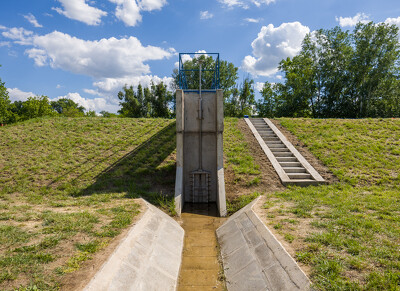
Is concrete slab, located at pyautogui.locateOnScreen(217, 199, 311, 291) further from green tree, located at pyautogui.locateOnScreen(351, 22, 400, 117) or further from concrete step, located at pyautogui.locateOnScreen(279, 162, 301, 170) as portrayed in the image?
green tree, located at pyautogui.locateOnScreen(351, 22, 400, 117)

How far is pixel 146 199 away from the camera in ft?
36.9

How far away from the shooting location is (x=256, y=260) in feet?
20.6

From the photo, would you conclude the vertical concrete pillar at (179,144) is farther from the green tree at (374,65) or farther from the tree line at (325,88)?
the green tree at (374,65)

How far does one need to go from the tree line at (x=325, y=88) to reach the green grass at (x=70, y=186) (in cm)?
1471

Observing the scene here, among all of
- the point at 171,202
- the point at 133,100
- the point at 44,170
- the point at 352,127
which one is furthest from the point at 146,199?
the point at 133,100

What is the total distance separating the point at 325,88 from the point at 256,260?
3925 cm

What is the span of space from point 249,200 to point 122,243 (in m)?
6.42

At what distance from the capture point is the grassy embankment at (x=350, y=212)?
4867 mm

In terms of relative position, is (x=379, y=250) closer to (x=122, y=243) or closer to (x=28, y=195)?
(x=122, y=243)

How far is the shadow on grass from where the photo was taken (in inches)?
464

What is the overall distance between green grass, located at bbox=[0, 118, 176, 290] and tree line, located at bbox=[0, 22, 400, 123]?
48.3 feet

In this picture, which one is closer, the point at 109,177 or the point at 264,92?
the point at 109,177

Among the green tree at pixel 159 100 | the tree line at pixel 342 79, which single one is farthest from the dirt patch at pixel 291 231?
the green tree at pixel 159 100

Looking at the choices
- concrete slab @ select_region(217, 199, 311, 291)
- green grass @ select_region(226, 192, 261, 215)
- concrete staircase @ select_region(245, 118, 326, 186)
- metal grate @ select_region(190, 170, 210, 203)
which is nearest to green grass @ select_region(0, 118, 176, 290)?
metal grate @ select_region(190, 170, 210, 203)
